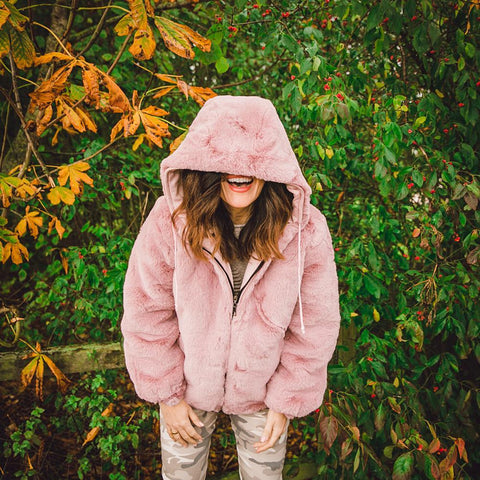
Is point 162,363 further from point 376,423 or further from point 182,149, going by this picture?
point 376,423

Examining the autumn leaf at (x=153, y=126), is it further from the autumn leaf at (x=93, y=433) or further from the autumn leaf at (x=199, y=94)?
the autumn leaf at (x=93, y=433)

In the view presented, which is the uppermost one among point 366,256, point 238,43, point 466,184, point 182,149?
point 238,43

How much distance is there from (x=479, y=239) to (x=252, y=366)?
1.35 metres

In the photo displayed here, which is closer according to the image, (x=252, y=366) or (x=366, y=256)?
(x=252, y=366)

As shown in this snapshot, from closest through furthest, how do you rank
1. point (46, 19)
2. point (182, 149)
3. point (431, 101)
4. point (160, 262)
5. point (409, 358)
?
point (182, 149)
point (160, 262)
point (431, 101)
point (409, 358)
point (46, 19)

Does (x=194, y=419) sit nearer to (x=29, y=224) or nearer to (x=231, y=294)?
(x=231, y=294)

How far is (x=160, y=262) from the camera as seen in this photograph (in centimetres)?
125

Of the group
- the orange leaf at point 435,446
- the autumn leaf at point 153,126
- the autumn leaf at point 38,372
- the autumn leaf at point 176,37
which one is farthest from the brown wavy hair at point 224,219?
the orange leaf at point 435,446

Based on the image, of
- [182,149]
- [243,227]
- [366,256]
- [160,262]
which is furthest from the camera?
[366,256]

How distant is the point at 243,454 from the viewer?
4.85ft

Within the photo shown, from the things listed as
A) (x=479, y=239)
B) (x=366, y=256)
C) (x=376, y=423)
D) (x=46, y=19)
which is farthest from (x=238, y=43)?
(x=376, y=423)

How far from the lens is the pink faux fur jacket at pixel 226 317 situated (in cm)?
126

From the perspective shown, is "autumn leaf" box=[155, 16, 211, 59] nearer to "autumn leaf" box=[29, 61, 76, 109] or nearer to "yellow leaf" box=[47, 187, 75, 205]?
"autumn leaf" box=[29, 61, 76, 109]

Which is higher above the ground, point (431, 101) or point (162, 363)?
point (431, 101)
